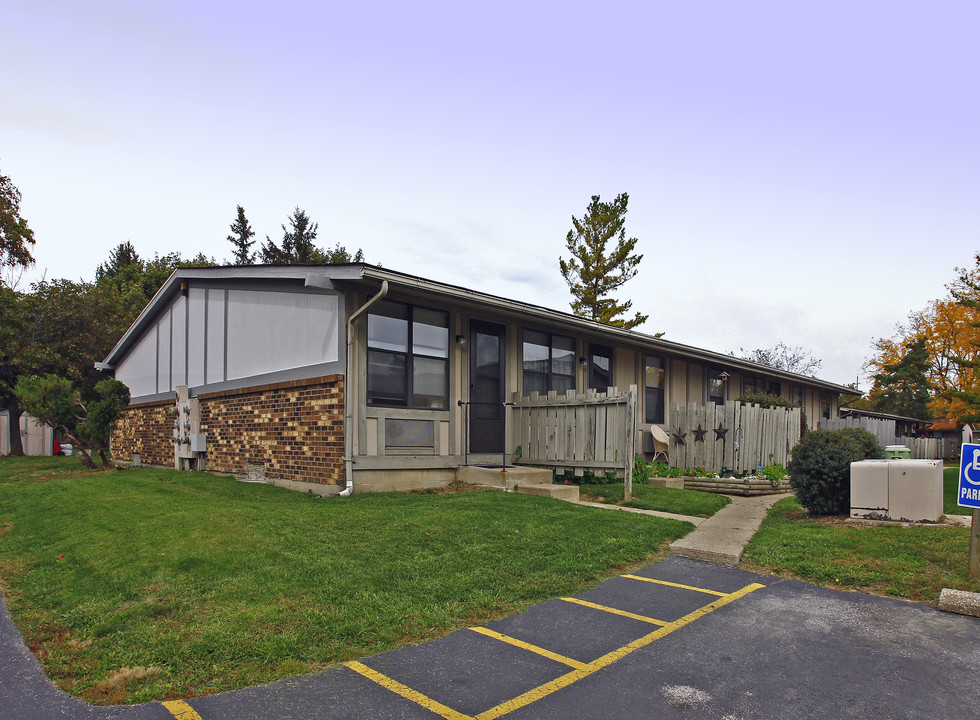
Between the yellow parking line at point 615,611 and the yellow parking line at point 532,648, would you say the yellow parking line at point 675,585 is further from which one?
the yellow parking line at point 532,648

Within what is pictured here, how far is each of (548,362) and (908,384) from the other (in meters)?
37.4

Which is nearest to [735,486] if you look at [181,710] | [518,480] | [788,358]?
[518,480]

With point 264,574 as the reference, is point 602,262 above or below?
above

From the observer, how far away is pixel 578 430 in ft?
36.6

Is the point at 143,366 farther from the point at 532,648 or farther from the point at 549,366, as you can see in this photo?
the point at 532,648

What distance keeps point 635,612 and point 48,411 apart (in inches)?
532

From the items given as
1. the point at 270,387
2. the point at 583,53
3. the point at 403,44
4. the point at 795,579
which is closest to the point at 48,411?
the point at 270,387

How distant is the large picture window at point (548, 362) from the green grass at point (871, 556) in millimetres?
6094

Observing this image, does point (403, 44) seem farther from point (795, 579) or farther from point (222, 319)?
point (795, 579)

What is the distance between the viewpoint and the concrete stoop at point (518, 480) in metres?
9.73

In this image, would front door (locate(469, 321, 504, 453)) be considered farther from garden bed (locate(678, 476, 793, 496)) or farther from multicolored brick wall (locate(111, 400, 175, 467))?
multicolored brick wall (locate(111, 400, 175, 467))

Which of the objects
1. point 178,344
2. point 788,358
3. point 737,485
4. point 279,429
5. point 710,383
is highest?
point 788,358

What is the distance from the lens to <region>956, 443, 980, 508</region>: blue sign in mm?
5340

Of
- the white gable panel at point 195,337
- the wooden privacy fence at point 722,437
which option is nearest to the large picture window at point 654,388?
the wooden privacy fence at point 722,437
